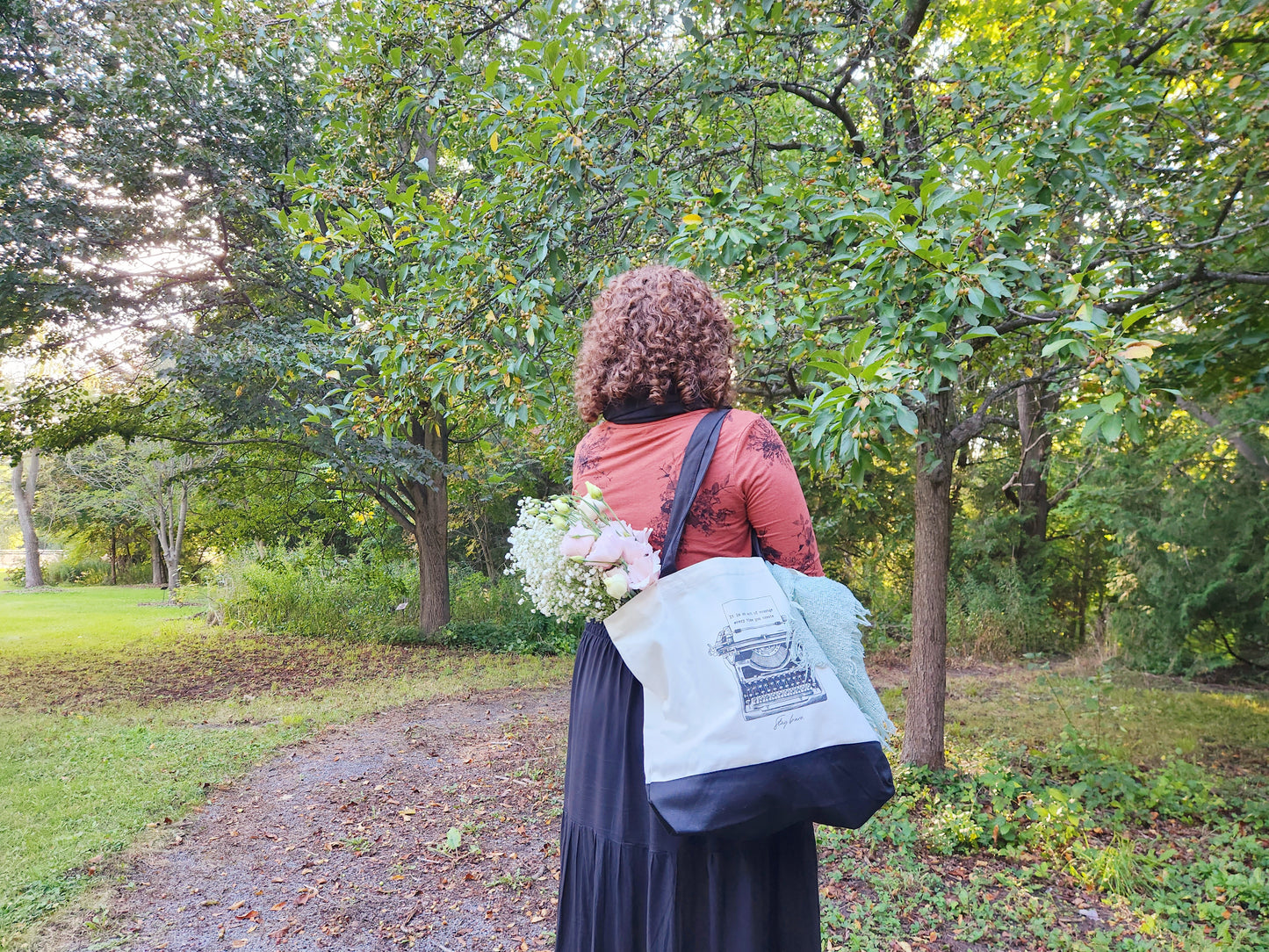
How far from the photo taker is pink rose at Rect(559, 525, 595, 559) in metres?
1.28

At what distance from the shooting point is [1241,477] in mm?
6066

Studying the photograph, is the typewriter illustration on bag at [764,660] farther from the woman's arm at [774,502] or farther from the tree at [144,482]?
the tree at [144,482]

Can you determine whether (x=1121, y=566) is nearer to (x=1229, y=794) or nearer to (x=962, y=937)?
(x=1229, y=794)

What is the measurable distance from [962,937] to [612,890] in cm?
202

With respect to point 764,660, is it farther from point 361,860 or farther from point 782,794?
point 361,860

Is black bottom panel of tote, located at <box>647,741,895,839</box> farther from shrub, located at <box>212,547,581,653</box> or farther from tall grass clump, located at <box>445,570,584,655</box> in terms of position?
shrub, located at <box>212,547,581,653</box>

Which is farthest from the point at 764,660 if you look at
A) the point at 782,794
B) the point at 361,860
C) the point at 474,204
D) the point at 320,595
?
the point at 320,595

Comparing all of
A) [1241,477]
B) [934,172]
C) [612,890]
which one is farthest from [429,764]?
[1241,477]

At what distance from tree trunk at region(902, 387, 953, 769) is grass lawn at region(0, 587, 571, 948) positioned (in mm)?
4271

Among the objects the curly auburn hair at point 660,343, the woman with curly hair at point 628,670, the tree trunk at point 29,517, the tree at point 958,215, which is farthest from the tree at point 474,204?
the tree trunk at point 29,517

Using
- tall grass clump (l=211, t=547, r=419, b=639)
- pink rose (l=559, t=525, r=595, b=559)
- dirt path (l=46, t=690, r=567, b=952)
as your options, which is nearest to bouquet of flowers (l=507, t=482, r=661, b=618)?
pink rose (l=559, t=525, r=595, b=559)

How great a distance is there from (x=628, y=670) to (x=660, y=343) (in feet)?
2.16

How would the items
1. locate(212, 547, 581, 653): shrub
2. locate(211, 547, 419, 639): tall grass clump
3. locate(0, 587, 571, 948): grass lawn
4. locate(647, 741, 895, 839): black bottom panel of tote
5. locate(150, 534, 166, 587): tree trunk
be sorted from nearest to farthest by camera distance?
locate(647, 741, 895, 839): black bottom panel of tote → locate(0, 587, 571, 948): grass lawn → locate(212, 547, 581, 653): shrub → locate(211, 547, 419, 639): tall grass clump → locate(150, 534, 166, 587): tree trunk

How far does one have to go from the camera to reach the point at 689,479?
1.35m
